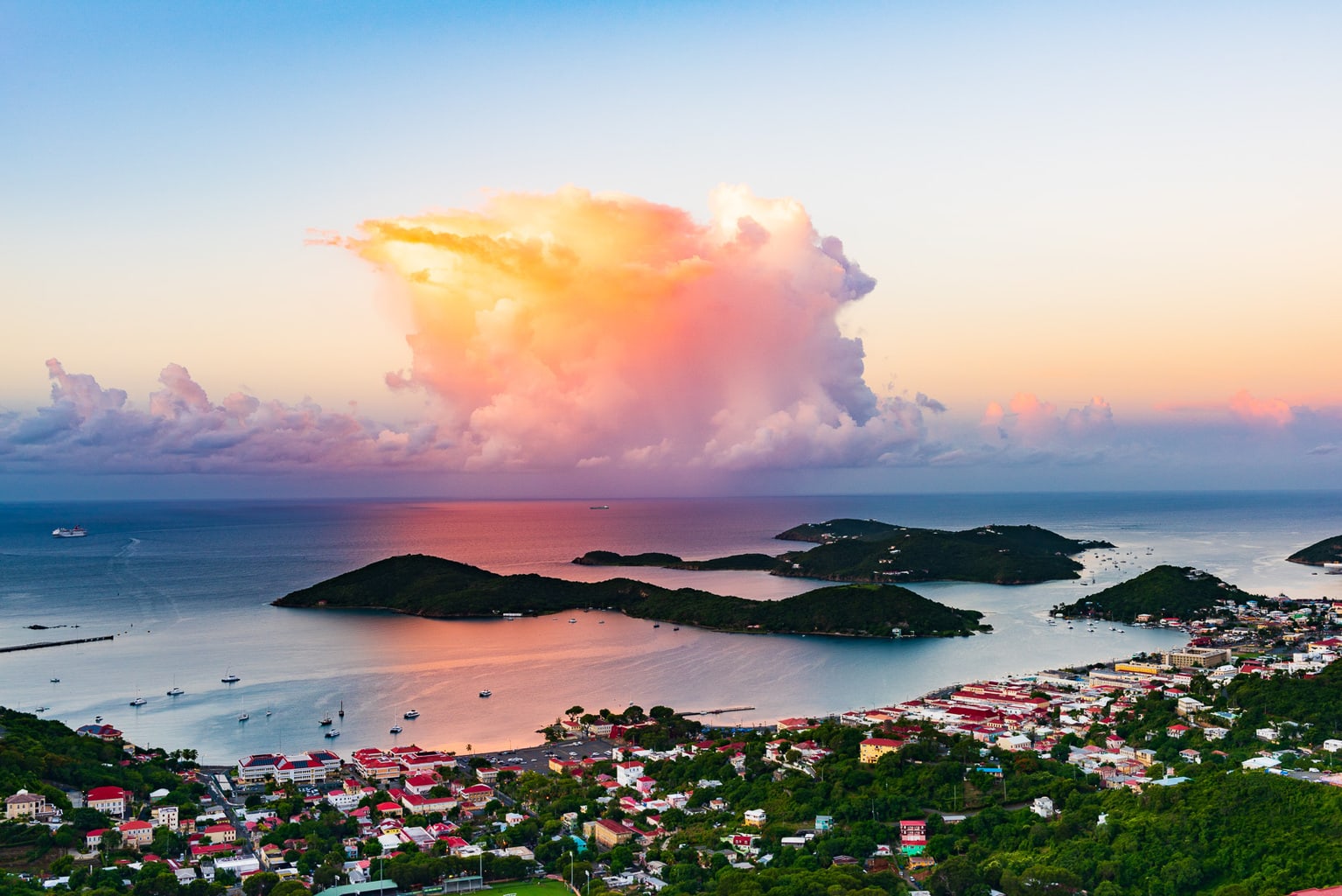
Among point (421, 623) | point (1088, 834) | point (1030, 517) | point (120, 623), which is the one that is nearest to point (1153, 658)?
point (1088, 834)

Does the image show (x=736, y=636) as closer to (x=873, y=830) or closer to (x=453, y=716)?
(x=453, y=716)

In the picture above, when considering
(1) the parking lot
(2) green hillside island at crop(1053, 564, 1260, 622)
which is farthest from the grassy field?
(2) green hillside island at crop(1053, 564, 1260, 622)

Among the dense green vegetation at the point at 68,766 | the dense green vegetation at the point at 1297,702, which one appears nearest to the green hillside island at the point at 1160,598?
the dense green vegetation at the point at 1297,702

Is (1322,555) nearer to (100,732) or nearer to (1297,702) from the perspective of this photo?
(1297,702)

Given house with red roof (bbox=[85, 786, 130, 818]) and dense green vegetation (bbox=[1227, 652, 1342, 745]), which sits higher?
dense green vegetation (bbox=[1227, 652, 1342, 745])

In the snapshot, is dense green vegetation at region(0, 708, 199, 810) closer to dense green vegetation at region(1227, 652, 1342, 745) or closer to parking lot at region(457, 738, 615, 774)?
parking lot at region(457, 738, 615, 774)

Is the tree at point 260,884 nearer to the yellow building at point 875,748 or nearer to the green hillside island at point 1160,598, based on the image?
the yellow building at point 875,748
